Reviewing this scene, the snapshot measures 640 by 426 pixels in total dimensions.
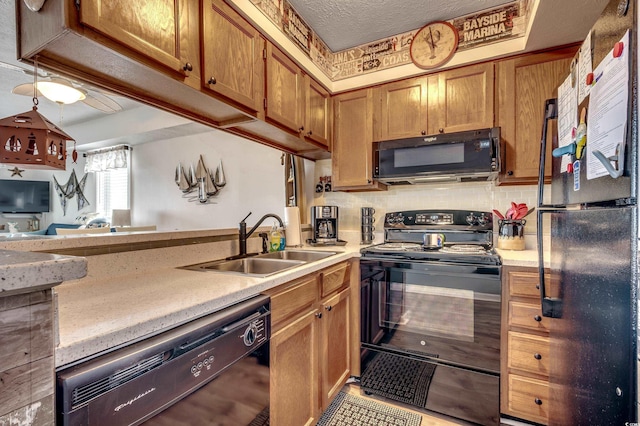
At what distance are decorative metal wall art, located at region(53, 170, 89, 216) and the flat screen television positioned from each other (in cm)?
41

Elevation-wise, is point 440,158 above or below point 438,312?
above

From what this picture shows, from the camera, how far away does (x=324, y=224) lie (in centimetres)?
242

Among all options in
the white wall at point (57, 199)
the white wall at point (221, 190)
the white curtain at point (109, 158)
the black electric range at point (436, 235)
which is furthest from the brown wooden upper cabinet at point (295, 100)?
the white wall at point (57, 199)

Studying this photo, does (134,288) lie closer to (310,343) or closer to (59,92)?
(310,343)

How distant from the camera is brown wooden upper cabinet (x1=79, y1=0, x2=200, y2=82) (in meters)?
0.95

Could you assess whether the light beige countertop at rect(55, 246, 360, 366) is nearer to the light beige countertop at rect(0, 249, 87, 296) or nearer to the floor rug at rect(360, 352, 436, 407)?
the light beige countertop at rect(0, 249, 87, 296)

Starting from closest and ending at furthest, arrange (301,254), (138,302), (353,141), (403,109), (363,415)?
(138,302) → (363,415) → (301,254) → (403,109) → (353,141)

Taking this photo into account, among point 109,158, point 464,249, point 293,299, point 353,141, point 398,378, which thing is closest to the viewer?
point 293,299

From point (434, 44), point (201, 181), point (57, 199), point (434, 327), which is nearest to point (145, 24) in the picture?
point (434, 44)

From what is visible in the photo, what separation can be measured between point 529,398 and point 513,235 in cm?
95

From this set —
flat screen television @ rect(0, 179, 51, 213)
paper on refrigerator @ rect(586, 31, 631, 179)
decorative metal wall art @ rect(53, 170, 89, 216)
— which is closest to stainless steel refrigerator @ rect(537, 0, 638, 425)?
paper on refrigerator @ rect(586, 31, 631, 179)

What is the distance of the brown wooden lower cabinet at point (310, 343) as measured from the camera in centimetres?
125

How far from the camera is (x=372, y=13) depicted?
81.4 inches

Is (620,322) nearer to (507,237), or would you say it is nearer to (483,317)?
(483,317)
